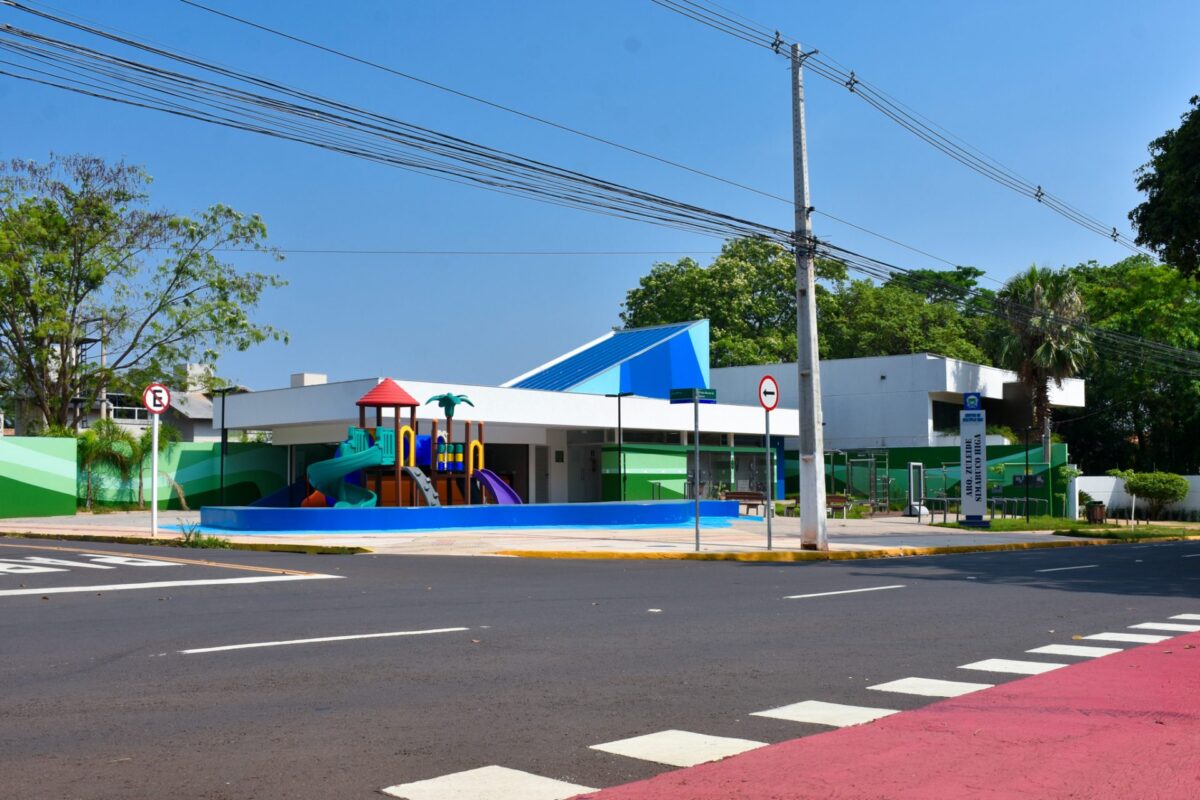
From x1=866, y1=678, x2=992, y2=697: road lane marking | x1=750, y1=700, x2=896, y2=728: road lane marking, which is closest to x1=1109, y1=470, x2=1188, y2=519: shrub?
x1=866, y1=678, x2=992, y2=697: road lane marking

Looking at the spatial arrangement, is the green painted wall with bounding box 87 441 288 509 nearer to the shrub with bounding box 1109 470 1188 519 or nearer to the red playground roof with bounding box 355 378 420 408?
the red playground roof with bounding box 355 378 420 408

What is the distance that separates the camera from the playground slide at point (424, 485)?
97.3 ft

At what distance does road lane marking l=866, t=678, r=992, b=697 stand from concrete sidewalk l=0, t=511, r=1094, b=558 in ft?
43.4

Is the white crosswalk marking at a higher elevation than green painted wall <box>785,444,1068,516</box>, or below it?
below

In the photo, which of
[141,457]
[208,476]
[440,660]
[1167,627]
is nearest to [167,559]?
[440,660]

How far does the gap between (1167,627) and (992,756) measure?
650cm

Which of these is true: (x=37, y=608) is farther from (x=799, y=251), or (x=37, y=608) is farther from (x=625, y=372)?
(x=625, y=372)

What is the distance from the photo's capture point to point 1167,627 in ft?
37.1

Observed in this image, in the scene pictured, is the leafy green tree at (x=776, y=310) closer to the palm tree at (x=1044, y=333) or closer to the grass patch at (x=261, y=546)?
the palm tree at (x=1044, y=333)

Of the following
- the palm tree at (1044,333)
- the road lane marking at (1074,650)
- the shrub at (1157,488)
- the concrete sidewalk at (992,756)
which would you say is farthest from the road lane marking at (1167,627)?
the shrub at (1157,488)

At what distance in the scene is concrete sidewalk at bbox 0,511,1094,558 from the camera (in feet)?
72.9

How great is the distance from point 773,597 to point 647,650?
4.61m

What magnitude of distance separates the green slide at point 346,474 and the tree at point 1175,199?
63.4 feet

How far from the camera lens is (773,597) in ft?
45.3
